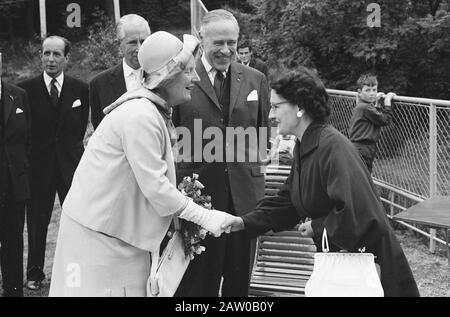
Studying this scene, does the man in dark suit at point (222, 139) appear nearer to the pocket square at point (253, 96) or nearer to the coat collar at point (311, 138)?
the pocket square at point (253, 96)

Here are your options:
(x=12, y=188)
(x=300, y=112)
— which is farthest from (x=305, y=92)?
(x=12, y=188)

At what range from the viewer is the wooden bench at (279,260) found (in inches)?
192

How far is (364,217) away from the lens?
3166 millimetres

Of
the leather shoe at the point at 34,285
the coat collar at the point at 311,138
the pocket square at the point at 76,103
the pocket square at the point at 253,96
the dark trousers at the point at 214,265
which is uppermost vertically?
the pocket square at the point at 253,96

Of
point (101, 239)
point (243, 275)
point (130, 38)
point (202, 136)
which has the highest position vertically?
point (130, 38)

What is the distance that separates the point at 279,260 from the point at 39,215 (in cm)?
227

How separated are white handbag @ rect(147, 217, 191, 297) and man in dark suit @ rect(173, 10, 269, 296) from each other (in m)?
0.83

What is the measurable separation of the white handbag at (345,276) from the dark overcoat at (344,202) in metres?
0.07

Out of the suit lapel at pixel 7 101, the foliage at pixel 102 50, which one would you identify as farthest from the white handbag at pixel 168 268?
the foliage at pixel 102 50

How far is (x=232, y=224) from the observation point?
3.84 meters

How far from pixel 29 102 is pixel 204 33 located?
229 cm

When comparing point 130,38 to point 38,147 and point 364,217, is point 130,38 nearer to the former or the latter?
point 38,147

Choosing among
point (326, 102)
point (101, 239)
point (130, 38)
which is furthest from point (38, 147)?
point (326, 102)

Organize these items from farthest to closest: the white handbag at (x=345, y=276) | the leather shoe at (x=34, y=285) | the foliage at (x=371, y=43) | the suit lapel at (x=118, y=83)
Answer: the foliage at (x=371, y=43)
the leather shoe at (x=34, y=285)
the suit lapel at (x=118, y=83)
the white handbag at (x=345, y=276)
